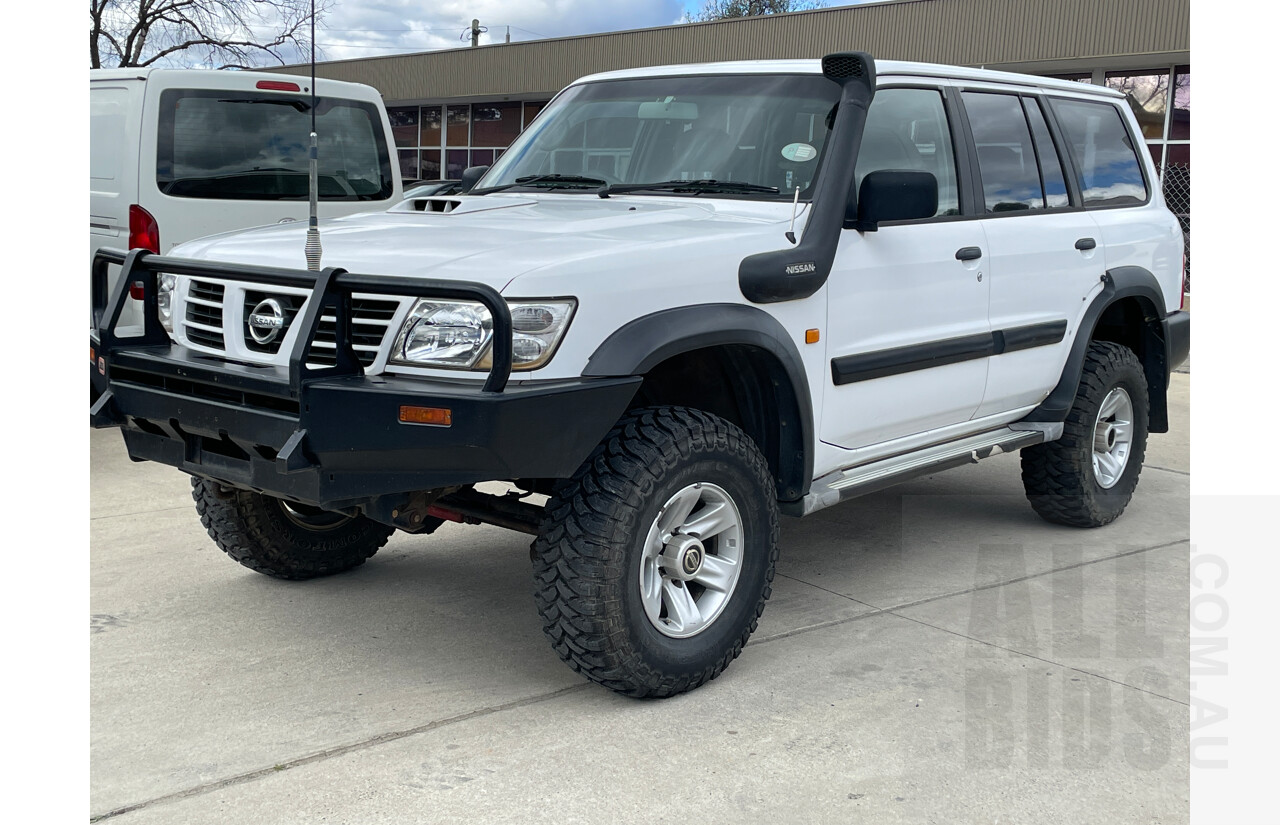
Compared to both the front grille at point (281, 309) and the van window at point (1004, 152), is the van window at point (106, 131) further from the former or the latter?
the van window at point (1004, 152)

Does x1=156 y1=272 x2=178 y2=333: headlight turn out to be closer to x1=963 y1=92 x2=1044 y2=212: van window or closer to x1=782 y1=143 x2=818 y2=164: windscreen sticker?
x1=782 y1=143 x2=818 y2=164: windscreen sticker

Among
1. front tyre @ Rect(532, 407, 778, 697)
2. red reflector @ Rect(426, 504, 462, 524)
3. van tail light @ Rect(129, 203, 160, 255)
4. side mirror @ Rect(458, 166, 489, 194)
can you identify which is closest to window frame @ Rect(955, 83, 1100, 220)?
front tyre @ Rect(532, 407, 778, 697)

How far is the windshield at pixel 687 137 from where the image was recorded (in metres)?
4.57

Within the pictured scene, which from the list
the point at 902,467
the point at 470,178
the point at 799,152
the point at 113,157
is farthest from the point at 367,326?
the point at 113,157

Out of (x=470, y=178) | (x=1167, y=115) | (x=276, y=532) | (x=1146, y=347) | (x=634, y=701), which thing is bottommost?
(x=634, y=701)

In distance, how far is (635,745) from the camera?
3604 millimetres

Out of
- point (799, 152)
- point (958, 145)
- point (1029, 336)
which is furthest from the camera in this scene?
point (1029, 336)

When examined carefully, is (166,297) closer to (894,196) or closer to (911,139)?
(894,196)

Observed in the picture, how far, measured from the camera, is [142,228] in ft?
24.4

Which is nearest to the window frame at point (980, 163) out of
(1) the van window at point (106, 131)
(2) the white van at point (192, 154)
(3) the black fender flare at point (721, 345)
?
(3) the black fender flare at point (721, 345)

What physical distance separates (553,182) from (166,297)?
1.54m

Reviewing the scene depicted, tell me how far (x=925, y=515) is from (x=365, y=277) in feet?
12.6

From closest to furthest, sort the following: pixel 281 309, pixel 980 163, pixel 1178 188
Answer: pixel 281 309 → pixel 980 163 → pixel 1178 188
